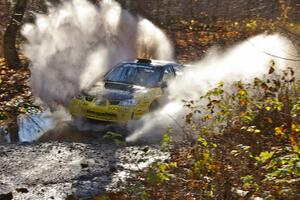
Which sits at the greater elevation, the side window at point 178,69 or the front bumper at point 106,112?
the side window at point 178,69

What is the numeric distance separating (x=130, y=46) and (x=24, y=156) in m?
12.2

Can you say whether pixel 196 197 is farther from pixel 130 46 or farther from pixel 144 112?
pixel 130 46

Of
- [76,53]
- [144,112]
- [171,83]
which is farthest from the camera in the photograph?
[76,53]

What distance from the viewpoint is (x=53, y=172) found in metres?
8.63

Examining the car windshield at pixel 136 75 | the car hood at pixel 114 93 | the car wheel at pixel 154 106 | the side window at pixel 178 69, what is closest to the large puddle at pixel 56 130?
the car hood at pixel 114 93

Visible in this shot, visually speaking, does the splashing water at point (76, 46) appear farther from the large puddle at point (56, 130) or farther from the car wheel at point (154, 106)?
the car wheel at point (154, 106)

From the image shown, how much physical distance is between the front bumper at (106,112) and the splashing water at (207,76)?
33cm

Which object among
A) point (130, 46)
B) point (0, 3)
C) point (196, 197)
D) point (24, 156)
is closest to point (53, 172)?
point (24, 156)

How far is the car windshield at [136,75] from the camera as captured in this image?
1281cm

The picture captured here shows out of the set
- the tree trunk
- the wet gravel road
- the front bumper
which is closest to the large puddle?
the front bumper

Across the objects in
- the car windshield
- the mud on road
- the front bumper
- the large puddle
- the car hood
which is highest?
the car windshield

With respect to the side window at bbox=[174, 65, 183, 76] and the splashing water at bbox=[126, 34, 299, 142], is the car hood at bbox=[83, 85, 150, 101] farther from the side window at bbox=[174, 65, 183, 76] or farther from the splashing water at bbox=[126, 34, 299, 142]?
the side window at bbox=[174, 65, 183, 76]

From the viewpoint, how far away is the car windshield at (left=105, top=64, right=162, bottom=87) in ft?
42.0

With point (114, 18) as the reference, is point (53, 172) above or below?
below
